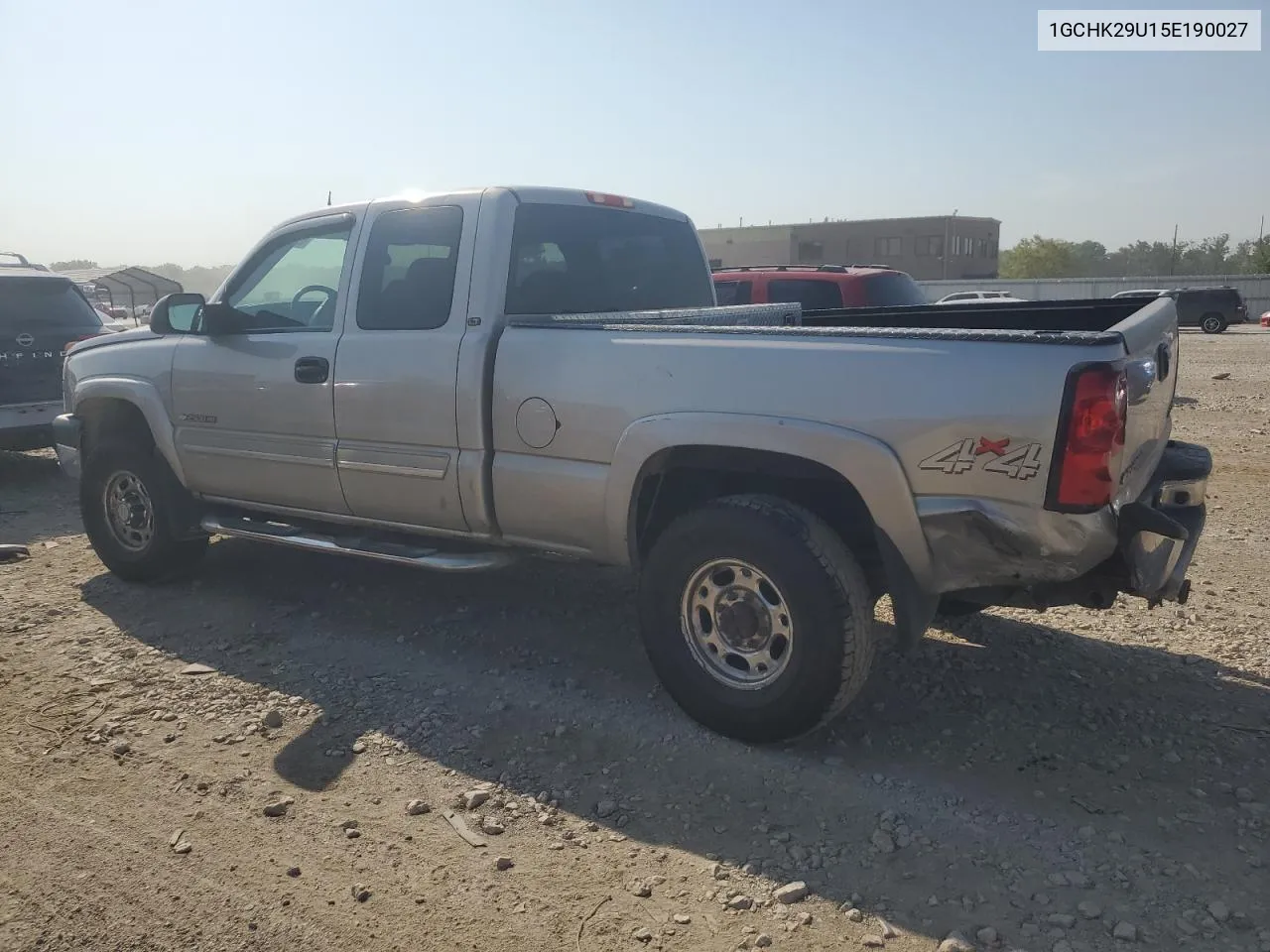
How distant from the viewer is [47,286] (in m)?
9.31

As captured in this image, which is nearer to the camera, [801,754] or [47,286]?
[801,754]

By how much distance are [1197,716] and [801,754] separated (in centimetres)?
159

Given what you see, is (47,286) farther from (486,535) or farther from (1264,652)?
(1264,652)

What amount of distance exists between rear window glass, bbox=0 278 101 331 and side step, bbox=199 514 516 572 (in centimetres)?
468

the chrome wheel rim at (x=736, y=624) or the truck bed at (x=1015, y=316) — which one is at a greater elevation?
the truck bed at (x=1015, y=316)

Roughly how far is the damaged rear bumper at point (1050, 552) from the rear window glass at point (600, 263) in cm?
211

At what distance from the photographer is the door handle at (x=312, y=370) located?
482cm

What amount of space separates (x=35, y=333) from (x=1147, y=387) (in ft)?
29.4

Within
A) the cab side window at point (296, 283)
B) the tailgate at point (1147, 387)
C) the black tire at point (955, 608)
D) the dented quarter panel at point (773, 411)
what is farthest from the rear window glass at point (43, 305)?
the tailgate at point (1147, 387)

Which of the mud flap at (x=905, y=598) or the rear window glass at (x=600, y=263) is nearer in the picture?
the mud flap at (x=905, y=598)

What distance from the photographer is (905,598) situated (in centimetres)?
354

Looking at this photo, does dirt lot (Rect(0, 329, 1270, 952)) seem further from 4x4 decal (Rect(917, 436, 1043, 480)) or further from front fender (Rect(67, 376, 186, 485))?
4x4 decal (Rect(917, 436, 1043, 480))

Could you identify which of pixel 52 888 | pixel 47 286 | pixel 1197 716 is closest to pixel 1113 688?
pixel 1197 716

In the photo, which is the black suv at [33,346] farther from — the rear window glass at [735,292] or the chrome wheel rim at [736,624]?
the chrome wheel rim at [736,624]
